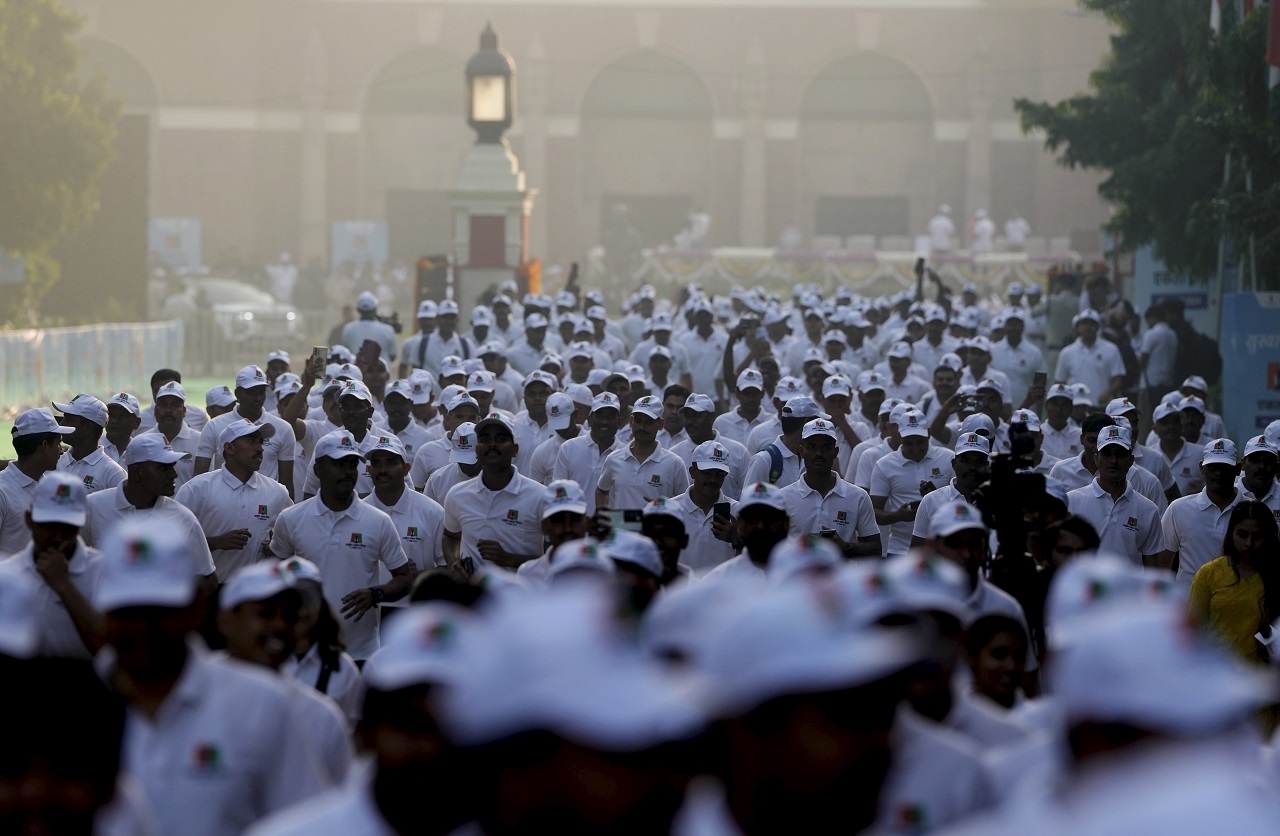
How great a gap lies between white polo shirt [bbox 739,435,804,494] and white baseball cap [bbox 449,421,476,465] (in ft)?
6.25

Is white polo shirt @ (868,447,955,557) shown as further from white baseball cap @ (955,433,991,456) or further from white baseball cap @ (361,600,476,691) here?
white baseball cap @ (361,600,476,691)

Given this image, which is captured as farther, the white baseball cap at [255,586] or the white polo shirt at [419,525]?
the white polo shirt at [419,525]

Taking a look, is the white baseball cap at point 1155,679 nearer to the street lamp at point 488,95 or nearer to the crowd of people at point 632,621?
the crowd of people at point 632,621

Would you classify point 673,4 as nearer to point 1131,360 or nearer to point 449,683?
point 1131,360

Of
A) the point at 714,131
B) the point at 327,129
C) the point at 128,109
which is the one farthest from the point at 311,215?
the point at 714,131

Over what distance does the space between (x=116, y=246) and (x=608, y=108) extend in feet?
62.8

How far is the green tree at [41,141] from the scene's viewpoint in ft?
128

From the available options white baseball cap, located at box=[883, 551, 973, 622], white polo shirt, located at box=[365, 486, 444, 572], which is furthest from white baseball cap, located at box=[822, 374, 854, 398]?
white baseball cap, located at box=[883, 551, 973, 622]

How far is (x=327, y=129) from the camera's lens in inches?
2532

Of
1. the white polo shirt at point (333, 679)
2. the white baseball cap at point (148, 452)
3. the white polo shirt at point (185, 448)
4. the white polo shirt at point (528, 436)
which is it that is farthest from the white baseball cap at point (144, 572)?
the white polo shirt at point (528, 436)

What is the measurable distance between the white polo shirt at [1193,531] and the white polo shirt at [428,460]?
206 inches

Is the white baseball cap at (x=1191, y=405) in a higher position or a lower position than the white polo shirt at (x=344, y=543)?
higher

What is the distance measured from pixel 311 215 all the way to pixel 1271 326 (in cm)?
4872

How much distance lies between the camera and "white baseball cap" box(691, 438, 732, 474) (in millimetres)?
11758
